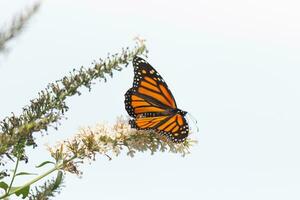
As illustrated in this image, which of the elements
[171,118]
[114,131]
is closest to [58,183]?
[114,131]

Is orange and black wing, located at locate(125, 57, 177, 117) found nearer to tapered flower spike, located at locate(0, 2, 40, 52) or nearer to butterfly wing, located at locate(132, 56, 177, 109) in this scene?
butterfly wing, located at locate(132, 56, 177, 109)

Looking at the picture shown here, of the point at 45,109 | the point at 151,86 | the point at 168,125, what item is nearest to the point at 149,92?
the point at 151,86

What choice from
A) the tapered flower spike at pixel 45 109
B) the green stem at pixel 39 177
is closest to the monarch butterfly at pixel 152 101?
the green stem at pixel 39 177

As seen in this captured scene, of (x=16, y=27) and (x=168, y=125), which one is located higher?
(x=168, y=125)

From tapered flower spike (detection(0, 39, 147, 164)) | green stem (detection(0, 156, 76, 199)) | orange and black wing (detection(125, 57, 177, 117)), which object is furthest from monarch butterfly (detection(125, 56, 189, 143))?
tapered flower spike (detection(0, 39, 147, 164))

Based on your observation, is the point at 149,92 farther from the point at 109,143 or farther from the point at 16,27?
the point at 16,27
